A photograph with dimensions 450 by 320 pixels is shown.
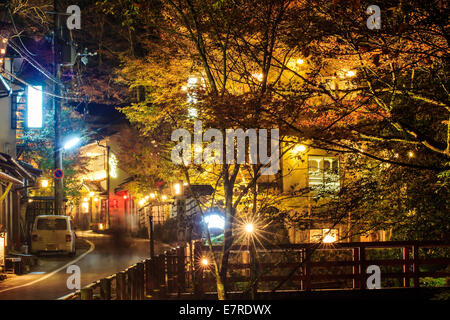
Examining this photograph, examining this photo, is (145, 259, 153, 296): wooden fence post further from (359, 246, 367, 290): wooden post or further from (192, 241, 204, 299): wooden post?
(359, 246, 367, 290): wooden post

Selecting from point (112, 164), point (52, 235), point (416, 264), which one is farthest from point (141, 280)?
point (112, 164)

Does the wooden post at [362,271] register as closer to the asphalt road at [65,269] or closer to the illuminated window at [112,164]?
the asphalt road at [65,269]

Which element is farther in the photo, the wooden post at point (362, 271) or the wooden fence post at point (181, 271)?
the wooden fence post at point (181, 271)

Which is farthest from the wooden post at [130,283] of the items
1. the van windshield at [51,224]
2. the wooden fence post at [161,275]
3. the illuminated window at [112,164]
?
the illuminated window at [112,164]

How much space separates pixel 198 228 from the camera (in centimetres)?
3341

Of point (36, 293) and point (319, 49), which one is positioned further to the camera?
point (36, 293)

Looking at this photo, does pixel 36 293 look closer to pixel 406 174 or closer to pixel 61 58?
pixel 406 174

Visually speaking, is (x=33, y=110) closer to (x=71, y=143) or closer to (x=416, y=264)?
(x=71, y=143)

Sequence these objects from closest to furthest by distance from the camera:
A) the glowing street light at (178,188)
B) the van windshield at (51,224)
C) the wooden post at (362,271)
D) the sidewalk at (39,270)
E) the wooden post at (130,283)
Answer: the wooden post at (130,283) < the wooden post at (362,271) < the glowing street light at (178,188) < the sidewalk at (39,270) < the van windshield at (51,224)

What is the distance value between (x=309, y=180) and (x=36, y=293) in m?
16.3

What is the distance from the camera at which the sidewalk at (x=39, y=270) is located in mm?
17533

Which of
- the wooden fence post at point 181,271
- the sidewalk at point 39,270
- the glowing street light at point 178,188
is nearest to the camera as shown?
the wooden fence post at point 181,271

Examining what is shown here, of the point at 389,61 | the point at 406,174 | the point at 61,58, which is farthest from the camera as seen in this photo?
the point at 61,58
